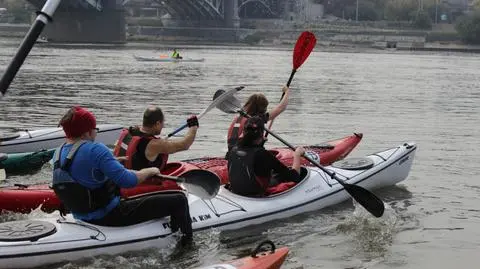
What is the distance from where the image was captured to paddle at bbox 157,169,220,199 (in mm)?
7578

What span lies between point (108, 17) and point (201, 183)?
86.9 metres

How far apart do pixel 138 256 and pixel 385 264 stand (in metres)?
2.74

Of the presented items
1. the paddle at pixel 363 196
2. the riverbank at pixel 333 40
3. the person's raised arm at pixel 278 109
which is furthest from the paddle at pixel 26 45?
the riverbank at pixel 333 40

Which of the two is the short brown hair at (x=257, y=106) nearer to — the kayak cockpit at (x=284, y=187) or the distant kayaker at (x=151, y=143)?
the kayak cockpit at (x=284, y=187)

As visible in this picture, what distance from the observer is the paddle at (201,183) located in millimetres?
7578

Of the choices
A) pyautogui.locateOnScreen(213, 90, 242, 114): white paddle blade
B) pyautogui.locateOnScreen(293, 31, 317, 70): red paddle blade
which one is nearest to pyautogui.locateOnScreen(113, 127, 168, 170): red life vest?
pyautogui.locateOnScreen(213, 90, 242, 114): white paddle blade

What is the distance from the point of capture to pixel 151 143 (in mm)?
7547

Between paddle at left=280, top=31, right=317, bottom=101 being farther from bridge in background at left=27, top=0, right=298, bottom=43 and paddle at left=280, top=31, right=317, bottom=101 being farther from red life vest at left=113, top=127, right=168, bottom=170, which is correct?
bridge in background at left=27, top=0, right=298, bottom=43

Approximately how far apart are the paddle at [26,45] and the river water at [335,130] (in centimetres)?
248

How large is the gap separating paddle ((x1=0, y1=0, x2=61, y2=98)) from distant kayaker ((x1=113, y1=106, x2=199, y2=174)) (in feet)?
8.02

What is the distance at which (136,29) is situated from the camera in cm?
11762

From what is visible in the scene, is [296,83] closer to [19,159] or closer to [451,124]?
[451,124]

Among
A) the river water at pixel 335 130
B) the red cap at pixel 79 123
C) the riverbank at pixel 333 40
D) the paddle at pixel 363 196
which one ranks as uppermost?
the red cap at pixel 79 123

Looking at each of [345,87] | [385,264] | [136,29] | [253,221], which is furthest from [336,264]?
[136,29]
